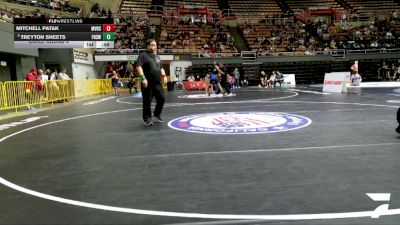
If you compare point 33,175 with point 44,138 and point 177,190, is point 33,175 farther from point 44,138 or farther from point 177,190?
point 44,138

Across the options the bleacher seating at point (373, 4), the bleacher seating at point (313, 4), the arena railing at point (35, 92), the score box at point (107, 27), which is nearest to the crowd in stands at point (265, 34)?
the bleacher seating at point (373, 4)

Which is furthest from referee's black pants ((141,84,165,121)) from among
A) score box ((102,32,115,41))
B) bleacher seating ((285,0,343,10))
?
bleacher seating ((285,0,343,10))

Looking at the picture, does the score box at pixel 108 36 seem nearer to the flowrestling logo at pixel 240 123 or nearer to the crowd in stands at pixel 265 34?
the crowd in stands at pixel 265 34

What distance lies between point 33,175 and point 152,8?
35.0 meters

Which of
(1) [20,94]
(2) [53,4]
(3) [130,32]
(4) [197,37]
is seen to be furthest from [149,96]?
(4) [197,37]

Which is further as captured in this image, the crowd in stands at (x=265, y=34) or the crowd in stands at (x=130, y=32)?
the crowd in stands at (x=265, y=34)

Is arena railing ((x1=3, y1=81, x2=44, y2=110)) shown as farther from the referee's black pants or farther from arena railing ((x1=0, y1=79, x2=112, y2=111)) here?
the referee's black pants

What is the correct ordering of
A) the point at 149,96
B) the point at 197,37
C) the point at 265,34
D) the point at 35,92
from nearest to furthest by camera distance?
the point at 149,96, the point at 35,92, the point at 197,37, the point at 265,34

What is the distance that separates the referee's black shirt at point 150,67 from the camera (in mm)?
7059
